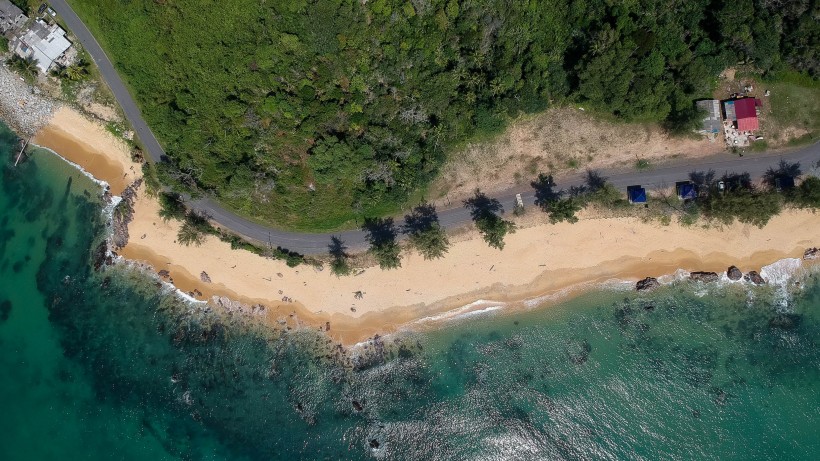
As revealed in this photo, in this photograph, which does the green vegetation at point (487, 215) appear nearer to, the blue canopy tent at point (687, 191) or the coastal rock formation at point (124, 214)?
the blue canopy tent at point (687, 191)

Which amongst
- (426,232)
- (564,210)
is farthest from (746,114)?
(426,232)

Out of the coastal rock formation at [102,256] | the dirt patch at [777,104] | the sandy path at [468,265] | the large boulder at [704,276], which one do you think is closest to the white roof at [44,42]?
the sandy path at [468,265]

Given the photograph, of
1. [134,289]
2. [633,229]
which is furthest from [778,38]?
[134,289]

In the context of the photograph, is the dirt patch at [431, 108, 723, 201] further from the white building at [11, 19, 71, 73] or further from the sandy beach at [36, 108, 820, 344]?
the white building at [11, 19, 71, 73]

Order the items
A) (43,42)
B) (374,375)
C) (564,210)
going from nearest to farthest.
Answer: (564,210)
(43,42)
(374,375)

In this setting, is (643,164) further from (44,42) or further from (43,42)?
(43,42)

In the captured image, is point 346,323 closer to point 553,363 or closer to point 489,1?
point 553,363
